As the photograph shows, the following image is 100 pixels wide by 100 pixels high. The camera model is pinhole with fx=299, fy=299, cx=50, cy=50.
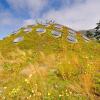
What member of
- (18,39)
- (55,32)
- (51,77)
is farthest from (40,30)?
(51,77)

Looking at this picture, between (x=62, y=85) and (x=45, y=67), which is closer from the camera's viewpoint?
(x=62, y=85)

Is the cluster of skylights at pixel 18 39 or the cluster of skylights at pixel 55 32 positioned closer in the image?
the cluster of skylights at pixel 55 32

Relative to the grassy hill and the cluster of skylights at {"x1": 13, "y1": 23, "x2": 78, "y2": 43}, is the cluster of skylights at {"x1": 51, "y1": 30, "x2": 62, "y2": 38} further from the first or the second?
the grassy hill

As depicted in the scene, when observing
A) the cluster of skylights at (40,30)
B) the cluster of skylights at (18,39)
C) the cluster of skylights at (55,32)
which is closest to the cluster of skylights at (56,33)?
the cluster of skylights at (55,32)

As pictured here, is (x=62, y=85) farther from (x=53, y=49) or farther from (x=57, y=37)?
(x=57, y=37)

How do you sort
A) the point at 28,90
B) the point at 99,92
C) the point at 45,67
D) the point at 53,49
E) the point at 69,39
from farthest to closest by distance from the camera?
1. the point at 69,39
2. the point at 53,49
3. the point at 45,67
4. the point at 99,92
5. the point at 28,90

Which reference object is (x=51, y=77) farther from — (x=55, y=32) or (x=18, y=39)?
(x=55, y=32)

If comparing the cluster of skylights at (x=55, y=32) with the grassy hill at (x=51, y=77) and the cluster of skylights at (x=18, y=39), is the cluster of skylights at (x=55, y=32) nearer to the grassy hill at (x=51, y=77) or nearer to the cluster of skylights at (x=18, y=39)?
the cluster of skylights at (x=18, y=39)

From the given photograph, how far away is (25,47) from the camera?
88.5ft

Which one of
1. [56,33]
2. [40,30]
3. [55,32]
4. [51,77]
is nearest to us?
[51,77]

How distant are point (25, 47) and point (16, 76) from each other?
13724 mm

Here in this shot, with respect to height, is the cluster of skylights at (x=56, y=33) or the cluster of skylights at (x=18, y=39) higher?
the cluster of skylights at (x=56, y=33)

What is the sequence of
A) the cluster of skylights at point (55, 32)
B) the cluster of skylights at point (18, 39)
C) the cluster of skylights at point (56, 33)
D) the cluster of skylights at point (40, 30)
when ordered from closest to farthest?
the cluster of skylights at point (55, 32), the cluster of skylights at point (18, 39), the cluster of skylights at point (56, 33), the cluster of skylights at point (40, 30)

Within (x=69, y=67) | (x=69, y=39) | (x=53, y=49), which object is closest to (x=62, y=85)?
(x=69, y=67)
